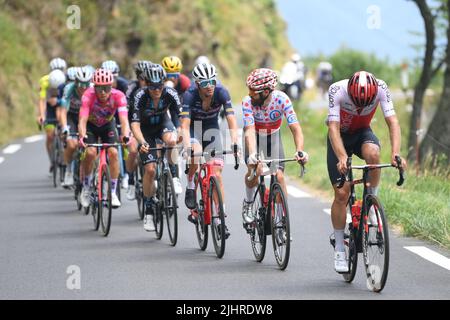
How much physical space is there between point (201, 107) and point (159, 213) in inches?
53.1

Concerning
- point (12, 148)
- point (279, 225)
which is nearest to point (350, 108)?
point (279, 225)

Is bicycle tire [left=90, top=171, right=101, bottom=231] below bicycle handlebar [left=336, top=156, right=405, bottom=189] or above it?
below

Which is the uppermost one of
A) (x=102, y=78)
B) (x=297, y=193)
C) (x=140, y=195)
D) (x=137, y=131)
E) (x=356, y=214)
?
(x=102, y=78)

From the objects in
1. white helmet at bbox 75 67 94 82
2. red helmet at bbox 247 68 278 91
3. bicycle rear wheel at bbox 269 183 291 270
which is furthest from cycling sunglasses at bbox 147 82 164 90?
white helmet at bbox 75 67 94 82

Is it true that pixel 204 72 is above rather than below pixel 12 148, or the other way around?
above

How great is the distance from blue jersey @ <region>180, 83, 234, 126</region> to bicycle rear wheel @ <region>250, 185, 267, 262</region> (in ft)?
3.44

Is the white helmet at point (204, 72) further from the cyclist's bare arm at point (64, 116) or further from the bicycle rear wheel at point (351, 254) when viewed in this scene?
the cyclist's bare arm at point (64, 116)

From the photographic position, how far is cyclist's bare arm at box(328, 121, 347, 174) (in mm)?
8539

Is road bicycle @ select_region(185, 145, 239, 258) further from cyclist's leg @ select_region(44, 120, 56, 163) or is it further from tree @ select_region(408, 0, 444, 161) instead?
tree @ select_region(408, 0, 444, 161)

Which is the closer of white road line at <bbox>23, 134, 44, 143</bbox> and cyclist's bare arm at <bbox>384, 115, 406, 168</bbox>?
cyclist's bare arm at <bbox>384, 115, 406, 168</bbox>

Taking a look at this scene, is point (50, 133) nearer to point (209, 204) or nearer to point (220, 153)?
point (209, 204)

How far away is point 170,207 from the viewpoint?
11352 millimetres
